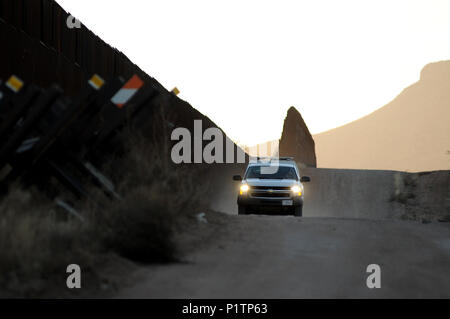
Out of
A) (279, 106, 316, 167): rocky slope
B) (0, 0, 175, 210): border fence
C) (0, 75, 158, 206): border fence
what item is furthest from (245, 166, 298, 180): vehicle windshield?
(279, 106, 316, 167): rocky slope

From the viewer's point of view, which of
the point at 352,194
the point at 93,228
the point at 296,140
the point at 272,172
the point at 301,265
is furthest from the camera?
the point at 296,140

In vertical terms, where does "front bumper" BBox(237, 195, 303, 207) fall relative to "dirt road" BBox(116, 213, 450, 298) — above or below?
above

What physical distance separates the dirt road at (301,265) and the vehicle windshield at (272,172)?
605 centimetres

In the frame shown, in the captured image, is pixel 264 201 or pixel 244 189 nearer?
pixel 264 201

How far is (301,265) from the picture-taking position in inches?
337

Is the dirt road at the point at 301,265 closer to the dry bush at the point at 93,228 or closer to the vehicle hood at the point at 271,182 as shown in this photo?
the dry bush at the point at 93,228

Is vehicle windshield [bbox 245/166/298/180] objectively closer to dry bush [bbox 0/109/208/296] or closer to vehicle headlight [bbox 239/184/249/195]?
vehicle headlight [bbox 239/184/249/195]

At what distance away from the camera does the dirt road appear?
22.9 ft

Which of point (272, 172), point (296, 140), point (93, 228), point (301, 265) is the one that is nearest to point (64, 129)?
point (93, 228)

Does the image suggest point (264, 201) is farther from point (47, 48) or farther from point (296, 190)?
point (47, 48)

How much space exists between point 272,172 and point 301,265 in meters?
11.2

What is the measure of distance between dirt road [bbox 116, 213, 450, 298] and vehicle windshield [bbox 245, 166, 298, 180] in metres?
6.05

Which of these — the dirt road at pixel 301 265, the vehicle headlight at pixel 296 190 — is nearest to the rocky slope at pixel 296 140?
the vehicle headlight at pixel 296 190
